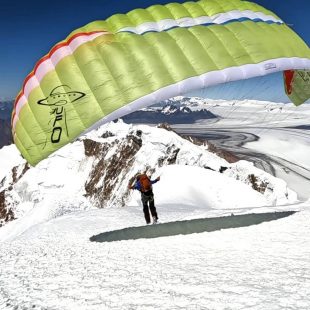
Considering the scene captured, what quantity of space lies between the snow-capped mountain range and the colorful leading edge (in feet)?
48.1

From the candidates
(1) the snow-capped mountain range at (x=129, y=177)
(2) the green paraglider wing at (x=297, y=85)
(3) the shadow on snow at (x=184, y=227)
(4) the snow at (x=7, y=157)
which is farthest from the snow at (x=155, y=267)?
(4) the snow at (x=7, y=157)

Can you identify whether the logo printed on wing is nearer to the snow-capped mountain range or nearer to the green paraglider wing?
the green paraglider wing

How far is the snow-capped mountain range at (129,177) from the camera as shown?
30766 millimetres

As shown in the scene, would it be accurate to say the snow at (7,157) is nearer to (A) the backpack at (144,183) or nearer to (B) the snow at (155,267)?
(B) the snow at (155,267)

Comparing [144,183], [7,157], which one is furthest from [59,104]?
[7,157]

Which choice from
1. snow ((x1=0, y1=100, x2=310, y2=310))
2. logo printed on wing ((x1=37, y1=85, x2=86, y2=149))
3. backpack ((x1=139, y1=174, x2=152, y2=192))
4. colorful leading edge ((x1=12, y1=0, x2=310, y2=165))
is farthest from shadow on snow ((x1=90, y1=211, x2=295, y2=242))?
logo printed on wing ((x1=37, y1=85, x2=86, y2=149))

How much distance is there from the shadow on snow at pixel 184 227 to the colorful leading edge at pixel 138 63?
4604 millimetres

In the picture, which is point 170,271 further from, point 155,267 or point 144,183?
point 144,183

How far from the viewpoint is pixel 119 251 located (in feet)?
37.3

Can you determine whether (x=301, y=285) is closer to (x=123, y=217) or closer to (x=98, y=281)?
(x=98, y=281)

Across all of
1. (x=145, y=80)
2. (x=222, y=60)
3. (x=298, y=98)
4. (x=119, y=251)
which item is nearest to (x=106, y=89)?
(x=145, y=80)

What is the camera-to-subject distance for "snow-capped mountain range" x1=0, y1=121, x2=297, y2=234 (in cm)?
3077

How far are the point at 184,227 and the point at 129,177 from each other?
3386cm

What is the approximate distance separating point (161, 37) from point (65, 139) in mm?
3688
